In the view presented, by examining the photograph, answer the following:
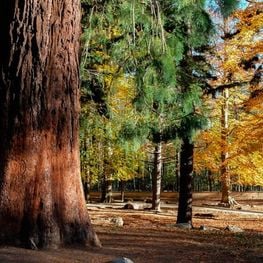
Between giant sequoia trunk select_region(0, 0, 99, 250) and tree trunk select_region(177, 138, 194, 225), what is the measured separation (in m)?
7.13

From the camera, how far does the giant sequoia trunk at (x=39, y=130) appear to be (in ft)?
16.5

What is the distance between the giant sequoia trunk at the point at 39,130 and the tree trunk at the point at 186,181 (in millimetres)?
7133

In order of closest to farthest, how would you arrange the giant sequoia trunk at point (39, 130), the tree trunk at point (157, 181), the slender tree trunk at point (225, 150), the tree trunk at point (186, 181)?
the giant sequoia trunk at point (39, 130)
the tree trunk at point (186, 181)
the slender tree trunk at point (225, 150)
the tree trunk at point (157, 181)

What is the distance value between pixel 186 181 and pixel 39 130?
791cm

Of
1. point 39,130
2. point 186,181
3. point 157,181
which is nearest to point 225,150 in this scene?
point 157,181

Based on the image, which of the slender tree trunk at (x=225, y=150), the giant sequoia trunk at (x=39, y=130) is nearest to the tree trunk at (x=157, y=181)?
the slender tree trunk at (x=225, y=150)

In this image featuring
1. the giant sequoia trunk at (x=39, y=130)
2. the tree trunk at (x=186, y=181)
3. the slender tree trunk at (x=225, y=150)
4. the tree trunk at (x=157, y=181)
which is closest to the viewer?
the giant sequoia trunk at (x=39, y=130)

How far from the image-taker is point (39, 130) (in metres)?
5.11

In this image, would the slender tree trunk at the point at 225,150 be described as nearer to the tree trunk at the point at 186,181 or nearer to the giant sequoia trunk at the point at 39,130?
the tree trunk at the point at 186,181

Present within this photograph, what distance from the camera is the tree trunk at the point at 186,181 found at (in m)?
12.4

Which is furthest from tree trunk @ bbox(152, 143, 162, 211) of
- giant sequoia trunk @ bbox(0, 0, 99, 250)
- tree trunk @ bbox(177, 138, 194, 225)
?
giant sequoia trunk @ bbox(0, 0, 99, 250)

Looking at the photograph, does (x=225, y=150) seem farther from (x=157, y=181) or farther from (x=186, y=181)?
(x=186, y=181)

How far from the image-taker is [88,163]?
22.8 metres

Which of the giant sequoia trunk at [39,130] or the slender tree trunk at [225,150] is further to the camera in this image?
the slender tree trunk at [225,150]
